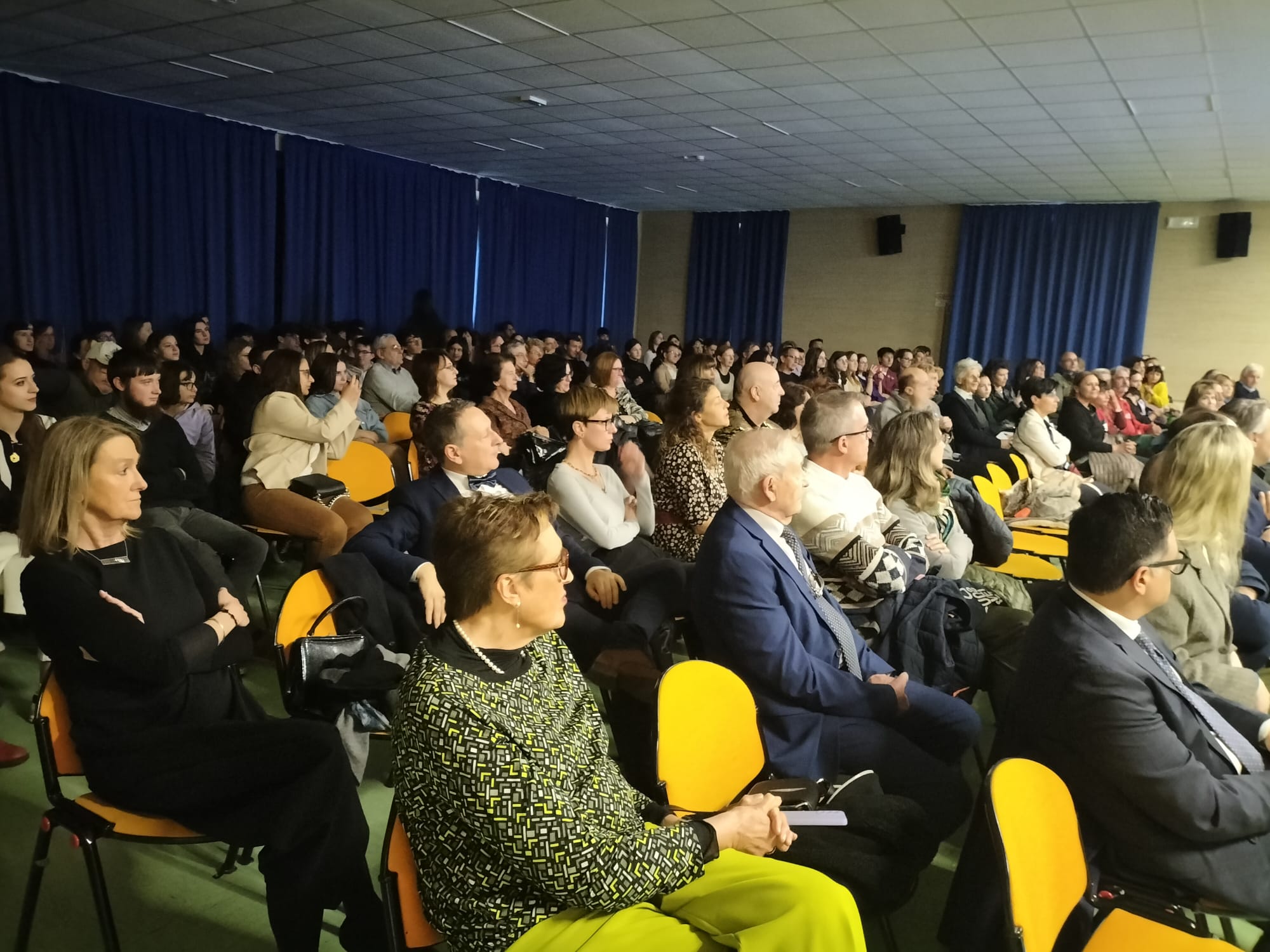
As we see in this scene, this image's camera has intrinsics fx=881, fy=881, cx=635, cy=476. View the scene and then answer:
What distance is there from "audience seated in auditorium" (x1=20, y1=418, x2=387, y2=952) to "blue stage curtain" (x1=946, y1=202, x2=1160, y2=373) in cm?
1103

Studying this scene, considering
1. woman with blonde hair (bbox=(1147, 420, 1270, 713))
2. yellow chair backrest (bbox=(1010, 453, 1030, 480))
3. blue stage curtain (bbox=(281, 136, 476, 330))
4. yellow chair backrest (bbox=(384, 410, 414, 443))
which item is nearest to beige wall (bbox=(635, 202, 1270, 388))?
blue stage curtain (bbox=(281, 136, 476, 330))

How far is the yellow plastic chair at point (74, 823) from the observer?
1.73 metres

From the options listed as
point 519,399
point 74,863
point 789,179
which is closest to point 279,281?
point 519,399

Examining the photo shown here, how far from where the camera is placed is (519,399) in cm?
718

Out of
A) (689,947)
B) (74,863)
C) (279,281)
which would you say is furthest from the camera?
(279,281)

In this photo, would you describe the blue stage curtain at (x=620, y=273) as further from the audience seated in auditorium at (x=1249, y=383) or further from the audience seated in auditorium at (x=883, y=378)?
the audience seated in auditorium at (x=1249, y=383)

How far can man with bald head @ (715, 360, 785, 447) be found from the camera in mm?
4172

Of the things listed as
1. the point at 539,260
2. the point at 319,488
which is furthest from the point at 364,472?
the point at 539,260

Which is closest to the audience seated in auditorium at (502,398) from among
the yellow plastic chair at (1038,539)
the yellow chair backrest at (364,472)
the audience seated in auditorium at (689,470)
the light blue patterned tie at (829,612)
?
the yellow chair backrest at (364,472)

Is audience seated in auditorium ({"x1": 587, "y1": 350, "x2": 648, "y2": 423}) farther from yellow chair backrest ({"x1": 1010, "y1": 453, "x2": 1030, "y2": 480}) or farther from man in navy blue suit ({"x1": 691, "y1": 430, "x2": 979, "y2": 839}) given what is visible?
man in navy blue suit ({"x1": 691, "y1": 430, "x2": 979, "y2": 839})

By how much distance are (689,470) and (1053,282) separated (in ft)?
30.4

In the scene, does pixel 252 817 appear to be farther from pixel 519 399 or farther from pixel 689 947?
pixel 519 399

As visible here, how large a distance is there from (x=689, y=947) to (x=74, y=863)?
71.4 inches

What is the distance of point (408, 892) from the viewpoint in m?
1.47
